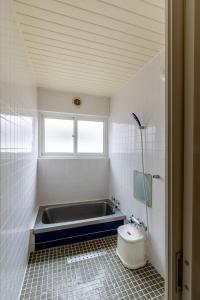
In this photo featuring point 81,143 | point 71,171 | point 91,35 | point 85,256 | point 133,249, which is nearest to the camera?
point 91,35

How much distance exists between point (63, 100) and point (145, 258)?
259cm

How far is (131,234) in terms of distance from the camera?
6.01ft

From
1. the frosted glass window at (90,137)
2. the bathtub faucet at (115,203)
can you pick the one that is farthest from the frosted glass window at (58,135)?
the bathtub faucet at (115,203)

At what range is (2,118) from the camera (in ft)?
3.13

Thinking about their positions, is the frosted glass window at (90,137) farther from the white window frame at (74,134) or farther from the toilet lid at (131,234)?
the toilet lid at (131,234)

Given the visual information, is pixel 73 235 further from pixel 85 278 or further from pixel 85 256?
pixel 85 278

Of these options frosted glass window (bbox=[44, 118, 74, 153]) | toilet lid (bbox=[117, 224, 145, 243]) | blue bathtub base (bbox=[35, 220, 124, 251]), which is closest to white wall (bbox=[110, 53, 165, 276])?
toilet lid (bbox=[117, 224, 145, 243])

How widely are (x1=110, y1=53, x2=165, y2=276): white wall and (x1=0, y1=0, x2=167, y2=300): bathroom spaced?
14 mm

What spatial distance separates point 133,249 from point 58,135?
2131 mm

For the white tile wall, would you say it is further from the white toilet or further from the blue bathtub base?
the white toilet

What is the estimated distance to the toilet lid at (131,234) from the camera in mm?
1758

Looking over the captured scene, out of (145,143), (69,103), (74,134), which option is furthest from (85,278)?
(69,103)

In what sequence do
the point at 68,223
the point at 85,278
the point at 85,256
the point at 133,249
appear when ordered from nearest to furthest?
the point at 85,278, the point at 133,249, the point at 85,256, the point at 68,223

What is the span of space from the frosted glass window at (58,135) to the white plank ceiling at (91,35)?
2.95 ft
